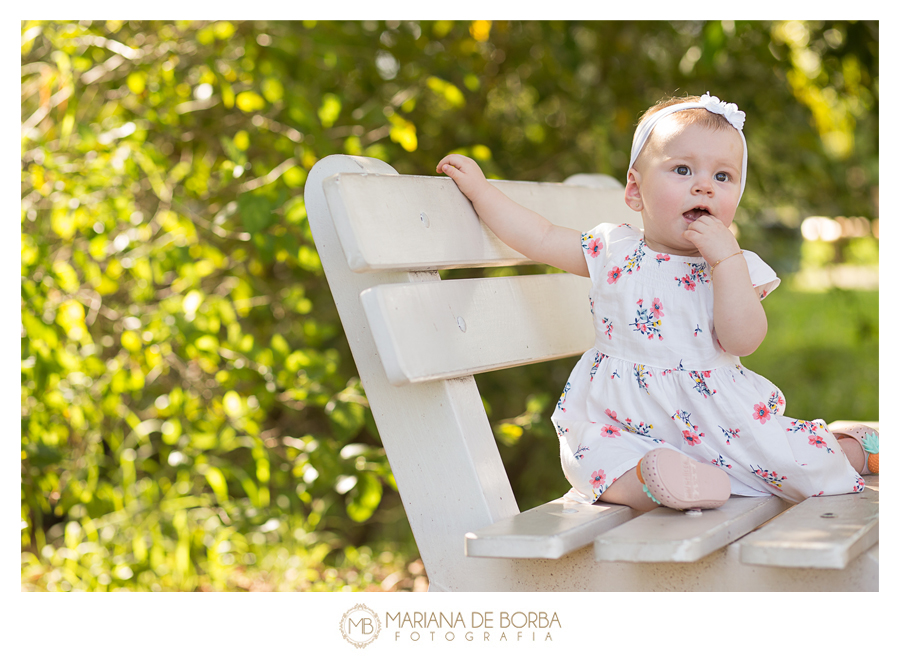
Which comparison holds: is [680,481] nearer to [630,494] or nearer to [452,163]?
[630,494]

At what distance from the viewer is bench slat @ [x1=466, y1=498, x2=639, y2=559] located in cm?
108

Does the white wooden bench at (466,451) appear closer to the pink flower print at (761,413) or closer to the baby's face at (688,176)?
the pink flower print at (761,413)

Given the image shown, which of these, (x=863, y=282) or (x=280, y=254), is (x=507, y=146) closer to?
(x=280, y=254)

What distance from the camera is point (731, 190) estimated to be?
A: 1423 millimetres

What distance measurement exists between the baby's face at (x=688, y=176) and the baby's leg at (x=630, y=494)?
421 millimetres

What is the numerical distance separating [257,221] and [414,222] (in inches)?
23.8

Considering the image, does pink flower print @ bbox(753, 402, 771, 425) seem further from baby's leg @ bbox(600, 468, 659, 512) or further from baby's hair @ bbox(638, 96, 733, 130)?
baby's hair @ bbox(638, 96, 733, 130)

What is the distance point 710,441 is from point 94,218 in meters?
1.58

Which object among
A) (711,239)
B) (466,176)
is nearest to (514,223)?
(466,176)

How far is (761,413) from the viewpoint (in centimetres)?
142

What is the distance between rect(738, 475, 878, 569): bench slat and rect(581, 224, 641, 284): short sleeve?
512mm
